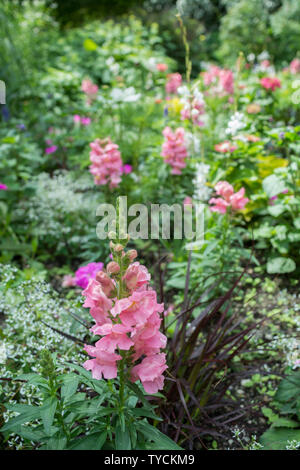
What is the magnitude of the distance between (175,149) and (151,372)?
2099mm

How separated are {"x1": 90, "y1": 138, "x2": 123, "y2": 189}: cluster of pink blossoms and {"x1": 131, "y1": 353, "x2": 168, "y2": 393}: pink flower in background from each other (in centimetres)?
177

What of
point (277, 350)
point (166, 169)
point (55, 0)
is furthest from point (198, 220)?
point (55, 0)

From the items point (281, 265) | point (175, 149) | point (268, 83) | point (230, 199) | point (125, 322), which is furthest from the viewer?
point (268, 83)

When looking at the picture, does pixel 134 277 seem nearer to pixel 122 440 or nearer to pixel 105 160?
pixel 122 440

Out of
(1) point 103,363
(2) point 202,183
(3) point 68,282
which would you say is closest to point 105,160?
(2) point 202,183

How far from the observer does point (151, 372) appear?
122 centimetres

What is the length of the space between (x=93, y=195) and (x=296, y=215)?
70.0 inches

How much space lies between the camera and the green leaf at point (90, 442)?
123cm

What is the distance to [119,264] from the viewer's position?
1.23 metres

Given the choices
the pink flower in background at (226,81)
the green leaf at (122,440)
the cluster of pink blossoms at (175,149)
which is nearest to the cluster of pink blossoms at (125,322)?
the green leaf at (122,440)

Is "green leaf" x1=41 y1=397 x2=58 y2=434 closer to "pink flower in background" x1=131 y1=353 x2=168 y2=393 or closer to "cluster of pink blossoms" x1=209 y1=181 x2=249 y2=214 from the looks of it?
"pink flower in background" x1=131 y1=353 x2=168 y2=393

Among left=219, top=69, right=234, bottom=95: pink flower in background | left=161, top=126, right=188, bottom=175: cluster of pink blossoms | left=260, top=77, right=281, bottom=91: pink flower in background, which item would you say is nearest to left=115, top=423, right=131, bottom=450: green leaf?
left=161, top=126, right=188, bottom=175: cluster of pink blossoms

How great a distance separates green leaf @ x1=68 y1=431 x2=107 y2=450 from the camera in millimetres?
1231

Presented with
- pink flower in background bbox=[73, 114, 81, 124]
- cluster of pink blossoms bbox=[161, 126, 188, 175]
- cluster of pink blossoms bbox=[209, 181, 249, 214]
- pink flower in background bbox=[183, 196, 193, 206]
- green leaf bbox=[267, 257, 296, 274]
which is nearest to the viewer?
cluster of pink blossoms bbox=[209, 181, 249, 214]
